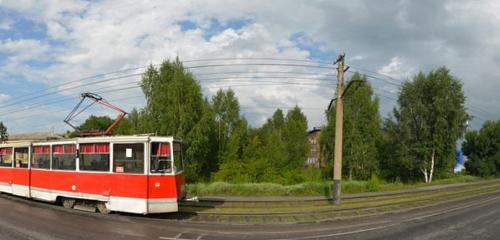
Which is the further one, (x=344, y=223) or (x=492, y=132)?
(x=492, y=132)

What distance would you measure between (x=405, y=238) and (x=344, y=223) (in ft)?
10.2

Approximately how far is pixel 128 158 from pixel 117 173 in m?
0.74

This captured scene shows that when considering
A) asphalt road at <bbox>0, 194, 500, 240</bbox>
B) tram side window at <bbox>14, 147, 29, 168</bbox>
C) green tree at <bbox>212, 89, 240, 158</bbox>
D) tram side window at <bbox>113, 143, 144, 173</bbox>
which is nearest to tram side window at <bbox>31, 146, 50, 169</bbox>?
tram side window at <bbox>14, 147, 29, 168</bbox>

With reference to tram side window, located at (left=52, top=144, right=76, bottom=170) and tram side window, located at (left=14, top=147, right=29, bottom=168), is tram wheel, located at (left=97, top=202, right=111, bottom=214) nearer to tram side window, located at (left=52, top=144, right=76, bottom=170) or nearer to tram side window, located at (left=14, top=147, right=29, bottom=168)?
tram side window, located at (left=52, top=144, right=76, bottom=170)

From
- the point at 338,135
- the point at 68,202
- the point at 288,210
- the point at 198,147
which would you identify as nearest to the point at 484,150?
the point at 198,147

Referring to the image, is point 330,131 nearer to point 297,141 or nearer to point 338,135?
point 297,141

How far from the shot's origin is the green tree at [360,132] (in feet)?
141

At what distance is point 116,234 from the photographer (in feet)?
41.6

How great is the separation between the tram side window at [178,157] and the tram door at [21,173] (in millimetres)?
9004

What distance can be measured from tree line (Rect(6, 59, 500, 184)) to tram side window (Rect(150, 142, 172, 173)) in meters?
19.2

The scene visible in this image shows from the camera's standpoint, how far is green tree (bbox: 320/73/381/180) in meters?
43.1

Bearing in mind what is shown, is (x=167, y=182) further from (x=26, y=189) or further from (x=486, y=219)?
(x=486, y=219)

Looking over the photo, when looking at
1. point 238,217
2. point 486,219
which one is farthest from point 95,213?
point 486,219

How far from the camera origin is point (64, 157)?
17.9 m
